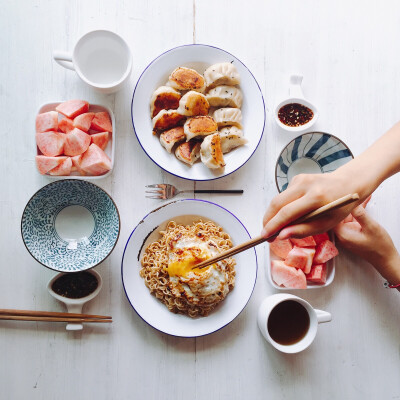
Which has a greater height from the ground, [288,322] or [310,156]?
[310,156]

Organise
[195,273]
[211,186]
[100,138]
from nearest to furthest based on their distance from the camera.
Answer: [195,273] → [100,138] → [211,186]

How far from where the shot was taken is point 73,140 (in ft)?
6.22

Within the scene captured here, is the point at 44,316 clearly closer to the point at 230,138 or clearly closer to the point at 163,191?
the point at 163,191

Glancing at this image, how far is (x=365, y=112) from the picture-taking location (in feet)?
7.16

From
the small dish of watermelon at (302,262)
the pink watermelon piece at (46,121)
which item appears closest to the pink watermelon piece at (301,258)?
the small dish of watermelon at (302,262)

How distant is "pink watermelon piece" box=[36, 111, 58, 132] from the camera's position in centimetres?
190

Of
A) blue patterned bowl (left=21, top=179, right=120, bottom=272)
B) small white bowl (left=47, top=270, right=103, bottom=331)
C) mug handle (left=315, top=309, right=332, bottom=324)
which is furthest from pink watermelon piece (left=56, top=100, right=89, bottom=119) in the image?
mug handle (left=315, top=309, right=332, bottom=324)

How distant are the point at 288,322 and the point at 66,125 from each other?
4.41 ft

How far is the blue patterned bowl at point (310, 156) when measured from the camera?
6.63 feet

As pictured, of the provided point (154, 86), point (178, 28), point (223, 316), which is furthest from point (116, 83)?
point (223, 316)

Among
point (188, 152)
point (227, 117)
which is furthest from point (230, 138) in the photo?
point (188, 152)

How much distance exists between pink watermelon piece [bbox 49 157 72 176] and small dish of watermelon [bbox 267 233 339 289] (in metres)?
0.99

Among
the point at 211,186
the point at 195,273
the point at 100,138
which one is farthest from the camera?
the point at 211,186

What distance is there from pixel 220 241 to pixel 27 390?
3.68ft
